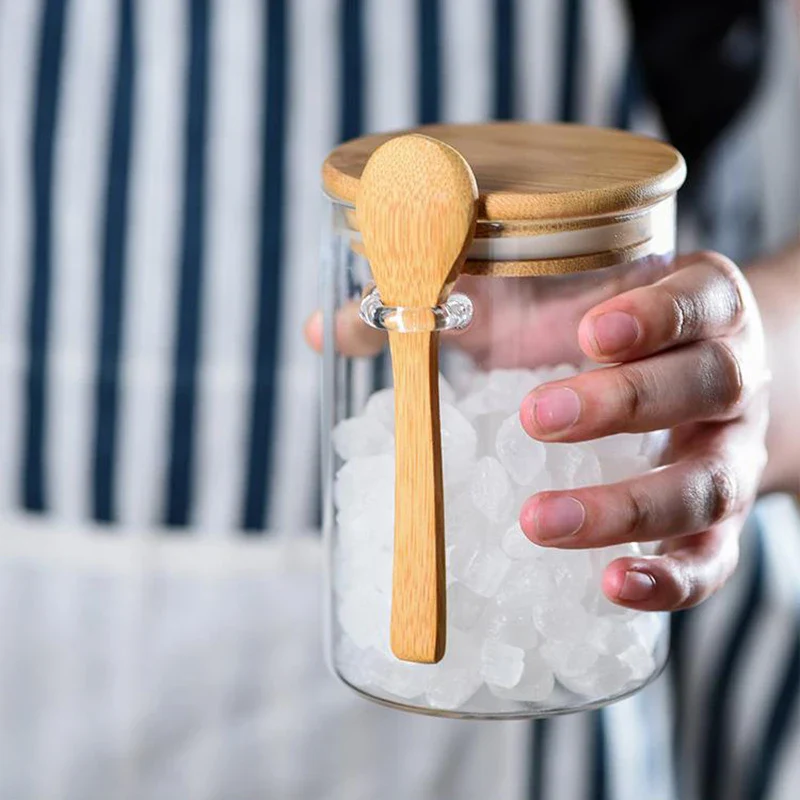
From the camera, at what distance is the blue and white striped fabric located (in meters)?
1.01

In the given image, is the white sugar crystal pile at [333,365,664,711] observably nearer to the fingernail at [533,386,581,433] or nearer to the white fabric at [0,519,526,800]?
the fingernail at [533,386,581,433]

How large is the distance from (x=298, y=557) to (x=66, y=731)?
0.24 metres

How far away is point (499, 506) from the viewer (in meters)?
0.53

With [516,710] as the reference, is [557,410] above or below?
above

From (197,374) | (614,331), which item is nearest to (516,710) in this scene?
(614,331)

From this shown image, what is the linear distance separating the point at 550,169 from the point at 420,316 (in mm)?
100

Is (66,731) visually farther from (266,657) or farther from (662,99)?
(662,99)

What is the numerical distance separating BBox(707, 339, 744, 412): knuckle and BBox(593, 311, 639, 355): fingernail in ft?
0.22

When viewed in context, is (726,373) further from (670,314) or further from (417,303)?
(417,303)

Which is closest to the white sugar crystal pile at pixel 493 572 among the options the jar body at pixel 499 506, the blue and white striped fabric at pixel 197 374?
the jar body at pixel 499 506

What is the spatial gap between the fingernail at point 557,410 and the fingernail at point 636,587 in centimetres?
8

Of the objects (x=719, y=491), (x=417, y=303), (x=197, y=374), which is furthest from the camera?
(x=197, y=374)

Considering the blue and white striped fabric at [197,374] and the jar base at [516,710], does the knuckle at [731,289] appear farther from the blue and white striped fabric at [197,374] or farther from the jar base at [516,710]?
the blue and white striped fabric at [197,374]

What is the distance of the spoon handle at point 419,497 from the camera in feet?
1.61
